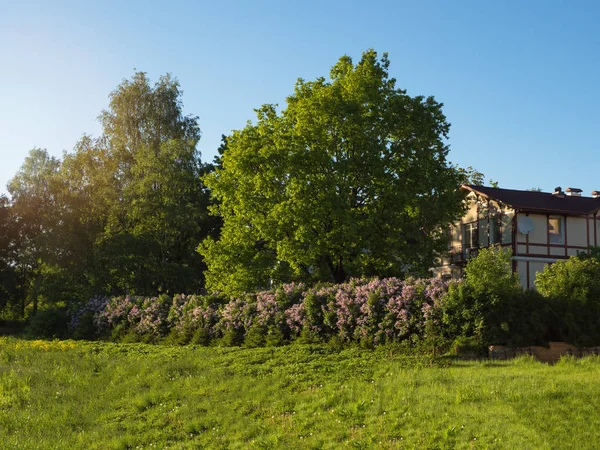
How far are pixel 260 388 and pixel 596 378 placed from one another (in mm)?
7018

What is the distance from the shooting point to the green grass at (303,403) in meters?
10.6

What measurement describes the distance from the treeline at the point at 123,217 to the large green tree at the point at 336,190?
9.56m

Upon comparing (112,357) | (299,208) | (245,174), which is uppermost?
(245,174)

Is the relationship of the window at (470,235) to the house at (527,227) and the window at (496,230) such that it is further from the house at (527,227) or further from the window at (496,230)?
the window at (496,230)

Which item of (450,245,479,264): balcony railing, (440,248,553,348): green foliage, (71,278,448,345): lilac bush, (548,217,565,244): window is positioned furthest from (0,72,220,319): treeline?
(440,248,553,348): green foliage

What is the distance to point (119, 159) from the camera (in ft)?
144

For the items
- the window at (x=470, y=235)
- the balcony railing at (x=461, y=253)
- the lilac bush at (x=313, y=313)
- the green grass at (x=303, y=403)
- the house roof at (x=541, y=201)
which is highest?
the house roof at (x=541, y=201)

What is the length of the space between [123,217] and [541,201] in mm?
26307

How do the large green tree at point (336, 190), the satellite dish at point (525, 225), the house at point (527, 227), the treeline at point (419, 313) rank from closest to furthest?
the treeline at point (419, 313) → the large green tree at point (336, 190) → the satellite dish at point (525, 225) → the house at point (527, 227)

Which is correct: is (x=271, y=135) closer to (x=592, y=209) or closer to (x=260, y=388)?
(x=260, y=388)

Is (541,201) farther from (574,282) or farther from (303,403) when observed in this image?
(303,403)

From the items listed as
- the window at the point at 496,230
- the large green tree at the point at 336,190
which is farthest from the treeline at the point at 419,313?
the window at the point at 496,230

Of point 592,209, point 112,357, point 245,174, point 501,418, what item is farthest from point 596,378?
point 592,209

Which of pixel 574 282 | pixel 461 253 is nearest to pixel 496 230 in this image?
pixel 461 253
